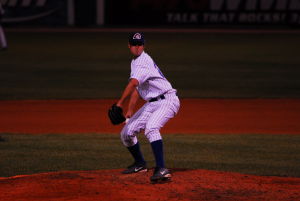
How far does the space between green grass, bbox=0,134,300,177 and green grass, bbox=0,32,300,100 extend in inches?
199

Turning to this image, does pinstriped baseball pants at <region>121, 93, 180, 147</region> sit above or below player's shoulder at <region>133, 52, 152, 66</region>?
below

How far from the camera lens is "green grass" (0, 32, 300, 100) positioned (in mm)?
17297

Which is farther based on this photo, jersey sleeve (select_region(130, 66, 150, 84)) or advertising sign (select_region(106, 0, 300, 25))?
Result: advertising sign (select_region(106, 0, 300, 25))

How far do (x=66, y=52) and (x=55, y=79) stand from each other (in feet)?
24.2

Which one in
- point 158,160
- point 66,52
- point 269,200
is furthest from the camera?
point 66,52

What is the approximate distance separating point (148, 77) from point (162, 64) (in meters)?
15.6

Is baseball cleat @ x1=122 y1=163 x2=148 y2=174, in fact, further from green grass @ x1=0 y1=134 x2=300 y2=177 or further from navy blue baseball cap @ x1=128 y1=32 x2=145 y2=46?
navy blue baseball cap @ x1=128 y1=32 x2=145 y2=46

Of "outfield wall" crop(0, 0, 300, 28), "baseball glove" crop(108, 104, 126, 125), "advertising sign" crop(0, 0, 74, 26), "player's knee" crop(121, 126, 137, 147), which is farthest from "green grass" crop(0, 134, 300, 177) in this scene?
"outfield wall" crop(0, 0, 300, 28)

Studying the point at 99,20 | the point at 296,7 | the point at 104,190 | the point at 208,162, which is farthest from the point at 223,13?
the point at 104,190

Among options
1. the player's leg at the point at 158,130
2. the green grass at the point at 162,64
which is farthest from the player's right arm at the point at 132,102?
the green grass at the point at 162,64

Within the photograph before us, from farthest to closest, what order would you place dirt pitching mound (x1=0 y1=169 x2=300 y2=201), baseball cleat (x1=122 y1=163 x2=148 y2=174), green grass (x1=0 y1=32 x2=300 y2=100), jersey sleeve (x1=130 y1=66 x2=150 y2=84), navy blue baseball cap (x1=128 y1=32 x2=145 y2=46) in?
green grass (x1=0 y1=32 x2=300 y2=100) < baseball cleat (x1=122 y1=163 x2=148 y2=174) < navy blue baseball cap (x1=128 y1=32 x2=145 y2=46) < jersey sleeve (x1=130 y1=66 x2=150 y2=84) < dirt pitching mound (x1=0 y1=169 x2=300 y2=201)

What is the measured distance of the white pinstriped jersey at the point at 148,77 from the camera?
7254mm

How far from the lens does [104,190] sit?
711cm

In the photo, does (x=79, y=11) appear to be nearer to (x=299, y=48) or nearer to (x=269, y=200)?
(x=299, y=48)
